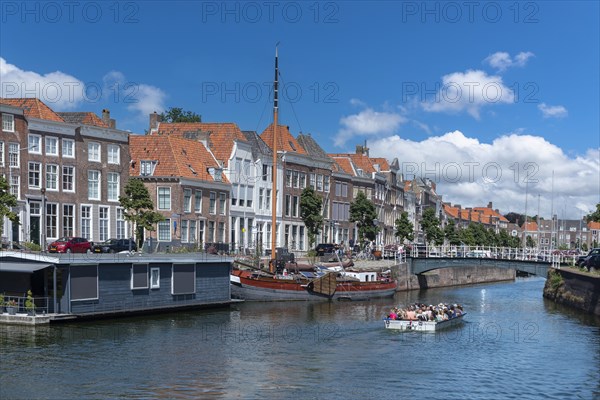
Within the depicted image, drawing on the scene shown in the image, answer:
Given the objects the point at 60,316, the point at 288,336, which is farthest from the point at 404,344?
the point at 60,316

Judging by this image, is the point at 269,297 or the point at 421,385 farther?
the point at 269,297

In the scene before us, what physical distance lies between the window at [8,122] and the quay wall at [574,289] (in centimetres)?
4479

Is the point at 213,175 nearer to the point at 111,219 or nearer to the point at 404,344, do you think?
the point at 111,219

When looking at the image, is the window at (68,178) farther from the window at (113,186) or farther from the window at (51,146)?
the window at (113,186)

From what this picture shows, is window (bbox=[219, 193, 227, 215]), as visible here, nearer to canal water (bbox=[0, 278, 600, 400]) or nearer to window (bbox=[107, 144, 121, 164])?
window (bbox=[107, 144, 121, 164])

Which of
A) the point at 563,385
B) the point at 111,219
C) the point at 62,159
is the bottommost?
the point at 563,385

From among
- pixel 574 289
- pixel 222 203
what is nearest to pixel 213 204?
pixel 222 203

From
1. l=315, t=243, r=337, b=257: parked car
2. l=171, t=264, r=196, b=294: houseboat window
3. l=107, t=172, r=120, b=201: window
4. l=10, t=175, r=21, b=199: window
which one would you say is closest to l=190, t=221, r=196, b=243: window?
l=107, t=172, r=120, b=201: window

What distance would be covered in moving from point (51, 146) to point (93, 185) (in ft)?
17.4

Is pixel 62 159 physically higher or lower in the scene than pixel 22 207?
higher

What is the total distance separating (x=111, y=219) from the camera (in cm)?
6950

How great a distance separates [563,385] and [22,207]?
143 feet

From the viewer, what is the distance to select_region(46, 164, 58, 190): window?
211ft

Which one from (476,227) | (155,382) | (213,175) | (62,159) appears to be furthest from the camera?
(476,227)
